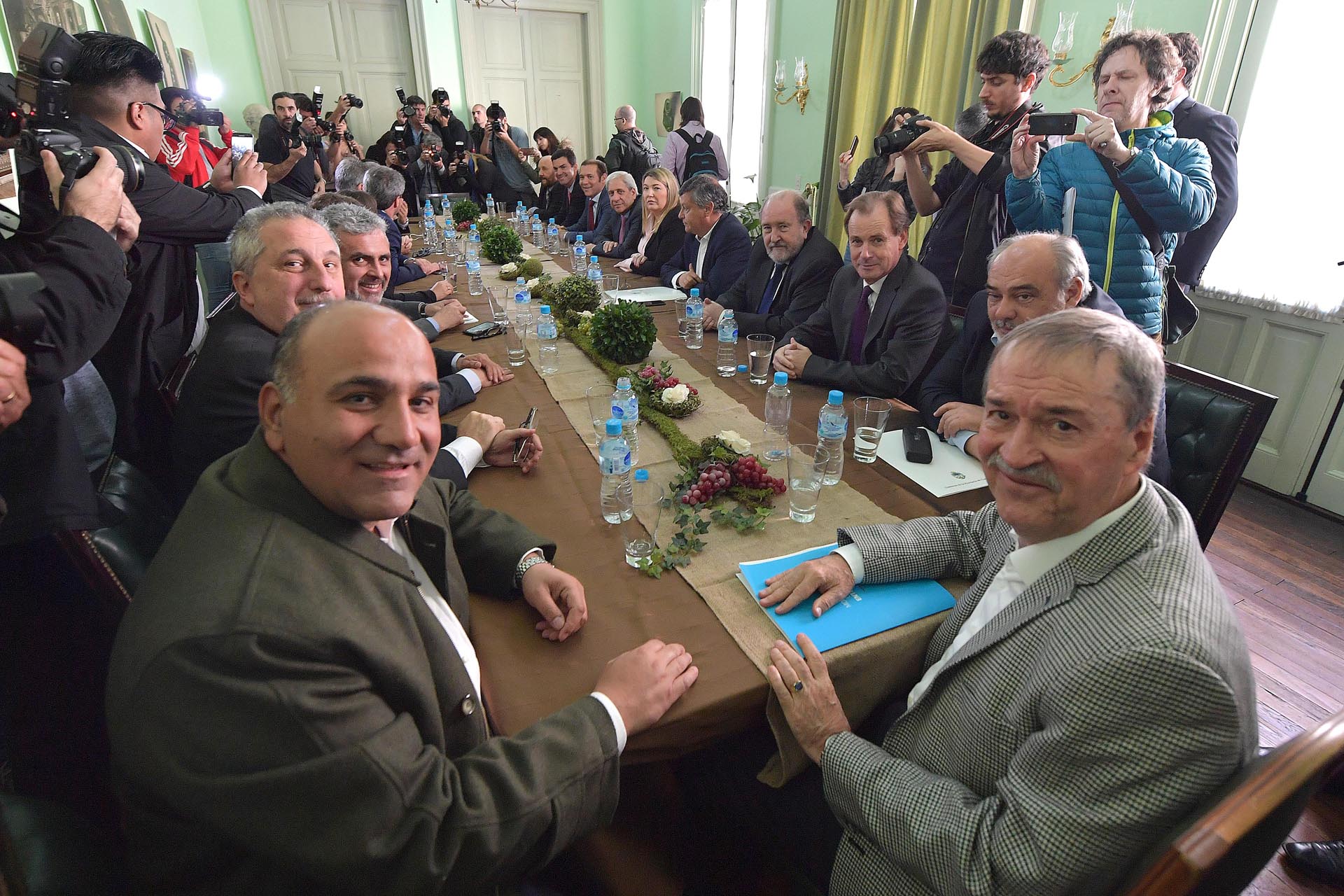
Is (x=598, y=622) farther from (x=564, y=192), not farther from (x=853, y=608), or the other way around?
(x=564, y=192)

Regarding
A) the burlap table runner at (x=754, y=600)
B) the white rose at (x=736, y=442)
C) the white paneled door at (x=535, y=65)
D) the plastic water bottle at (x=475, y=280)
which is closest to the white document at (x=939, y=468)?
the burlap table runner at (x=754, y=600)

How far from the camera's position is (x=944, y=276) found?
3.42 metres

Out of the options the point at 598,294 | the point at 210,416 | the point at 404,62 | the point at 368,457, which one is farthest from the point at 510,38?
the point at 368,457

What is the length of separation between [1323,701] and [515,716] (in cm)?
263

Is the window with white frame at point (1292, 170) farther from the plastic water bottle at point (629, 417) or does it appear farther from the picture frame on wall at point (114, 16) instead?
the picture frame on wall at point (114, 16)

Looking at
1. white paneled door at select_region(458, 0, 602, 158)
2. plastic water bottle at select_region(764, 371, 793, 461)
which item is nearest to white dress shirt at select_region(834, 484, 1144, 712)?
plastic water bottle at select_region(764, 371, 793, 461)

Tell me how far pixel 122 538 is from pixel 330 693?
94cm

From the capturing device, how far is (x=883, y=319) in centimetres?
262

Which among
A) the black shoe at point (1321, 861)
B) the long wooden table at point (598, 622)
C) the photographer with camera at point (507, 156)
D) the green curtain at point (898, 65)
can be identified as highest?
the green curtain at point (898, 65)

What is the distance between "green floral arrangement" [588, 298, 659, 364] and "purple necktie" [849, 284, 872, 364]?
866 millimetres

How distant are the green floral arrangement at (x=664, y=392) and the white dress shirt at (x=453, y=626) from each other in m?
1.08

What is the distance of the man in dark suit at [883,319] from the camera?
2.46 m

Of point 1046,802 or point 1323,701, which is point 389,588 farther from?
point 1323,701

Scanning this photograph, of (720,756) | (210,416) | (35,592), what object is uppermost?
(210,416)
